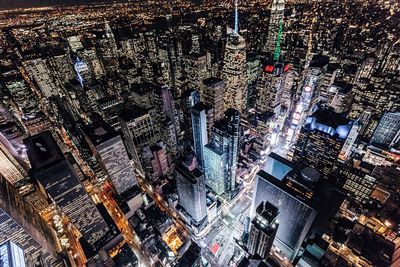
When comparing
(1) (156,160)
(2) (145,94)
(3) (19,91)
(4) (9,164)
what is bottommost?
(1) (156,160)

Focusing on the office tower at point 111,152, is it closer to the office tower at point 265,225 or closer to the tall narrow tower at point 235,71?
the office tower at point 265,225

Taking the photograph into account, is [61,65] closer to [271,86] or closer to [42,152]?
[42,152]

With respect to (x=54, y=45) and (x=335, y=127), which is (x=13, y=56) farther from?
(x=335, y=127)

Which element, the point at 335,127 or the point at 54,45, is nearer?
the point at 335,127

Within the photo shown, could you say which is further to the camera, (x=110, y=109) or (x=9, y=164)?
(x=110, y=109)

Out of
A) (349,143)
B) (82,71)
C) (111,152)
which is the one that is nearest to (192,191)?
(111,152)

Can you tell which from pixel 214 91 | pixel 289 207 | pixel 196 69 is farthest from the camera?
pixel 196 69

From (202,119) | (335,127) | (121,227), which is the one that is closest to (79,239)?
(121,227)
